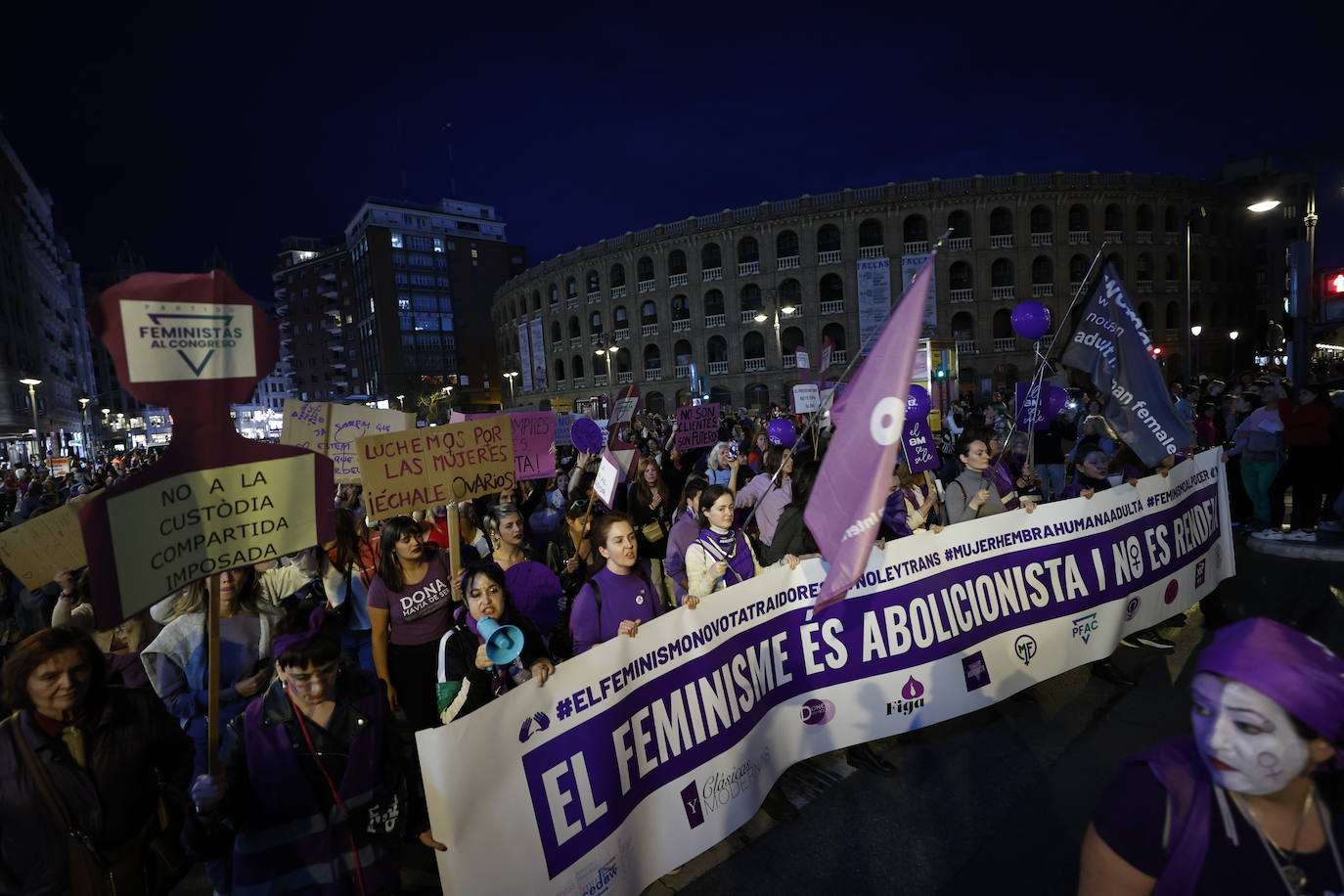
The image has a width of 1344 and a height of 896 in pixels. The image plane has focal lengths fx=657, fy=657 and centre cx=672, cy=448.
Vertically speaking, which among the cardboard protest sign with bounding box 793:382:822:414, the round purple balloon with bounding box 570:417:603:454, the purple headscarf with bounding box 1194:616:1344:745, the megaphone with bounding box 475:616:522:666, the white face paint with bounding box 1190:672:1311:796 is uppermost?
the cardboard protest sign with bounding box 793:382:822:414

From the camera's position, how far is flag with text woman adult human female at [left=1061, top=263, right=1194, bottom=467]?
5.33 meters

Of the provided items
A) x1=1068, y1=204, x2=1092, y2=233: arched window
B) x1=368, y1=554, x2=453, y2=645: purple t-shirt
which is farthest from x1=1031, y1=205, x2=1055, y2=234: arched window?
x1=368, y1=554, x2=453, y2=645: purple t-shirt

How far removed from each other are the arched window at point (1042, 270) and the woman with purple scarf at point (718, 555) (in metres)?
42.5

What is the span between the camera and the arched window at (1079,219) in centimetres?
3919

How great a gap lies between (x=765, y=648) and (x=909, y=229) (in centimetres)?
4162

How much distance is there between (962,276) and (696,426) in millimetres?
36419

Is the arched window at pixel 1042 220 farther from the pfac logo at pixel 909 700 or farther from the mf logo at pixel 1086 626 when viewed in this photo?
the pfac logo at pixel 909 700

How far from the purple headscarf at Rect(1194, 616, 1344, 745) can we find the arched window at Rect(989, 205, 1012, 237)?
4427 cm

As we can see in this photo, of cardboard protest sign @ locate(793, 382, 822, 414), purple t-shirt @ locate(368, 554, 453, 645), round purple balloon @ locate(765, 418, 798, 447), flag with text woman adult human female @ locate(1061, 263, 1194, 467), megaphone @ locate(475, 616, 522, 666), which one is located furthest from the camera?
cardboard protest sign @ locate(793, 382, 822, 414)

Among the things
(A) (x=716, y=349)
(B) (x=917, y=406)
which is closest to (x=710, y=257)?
(A) (x=716, y=349)

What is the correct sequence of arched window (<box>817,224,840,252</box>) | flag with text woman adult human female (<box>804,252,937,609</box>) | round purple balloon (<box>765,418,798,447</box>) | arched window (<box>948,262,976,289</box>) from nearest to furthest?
flag with text woman adult human female (<box>804,252,937,609</box>) < round purple balloon (<box>765,418,798,447</box>) < arched window (<box>948,262,976,289</box>) < arched window (<box>817,224,840,252</box>)

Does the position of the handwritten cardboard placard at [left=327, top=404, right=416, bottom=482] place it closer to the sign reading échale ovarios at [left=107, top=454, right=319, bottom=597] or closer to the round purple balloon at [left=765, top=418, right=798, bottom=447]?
the sign reading échale ovarios at [left=107, top=454, right=319, bottom=597]

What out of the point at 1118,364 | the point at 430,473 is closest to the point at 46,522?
the point at 430,473

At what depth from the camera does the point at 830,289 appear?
4188cm
